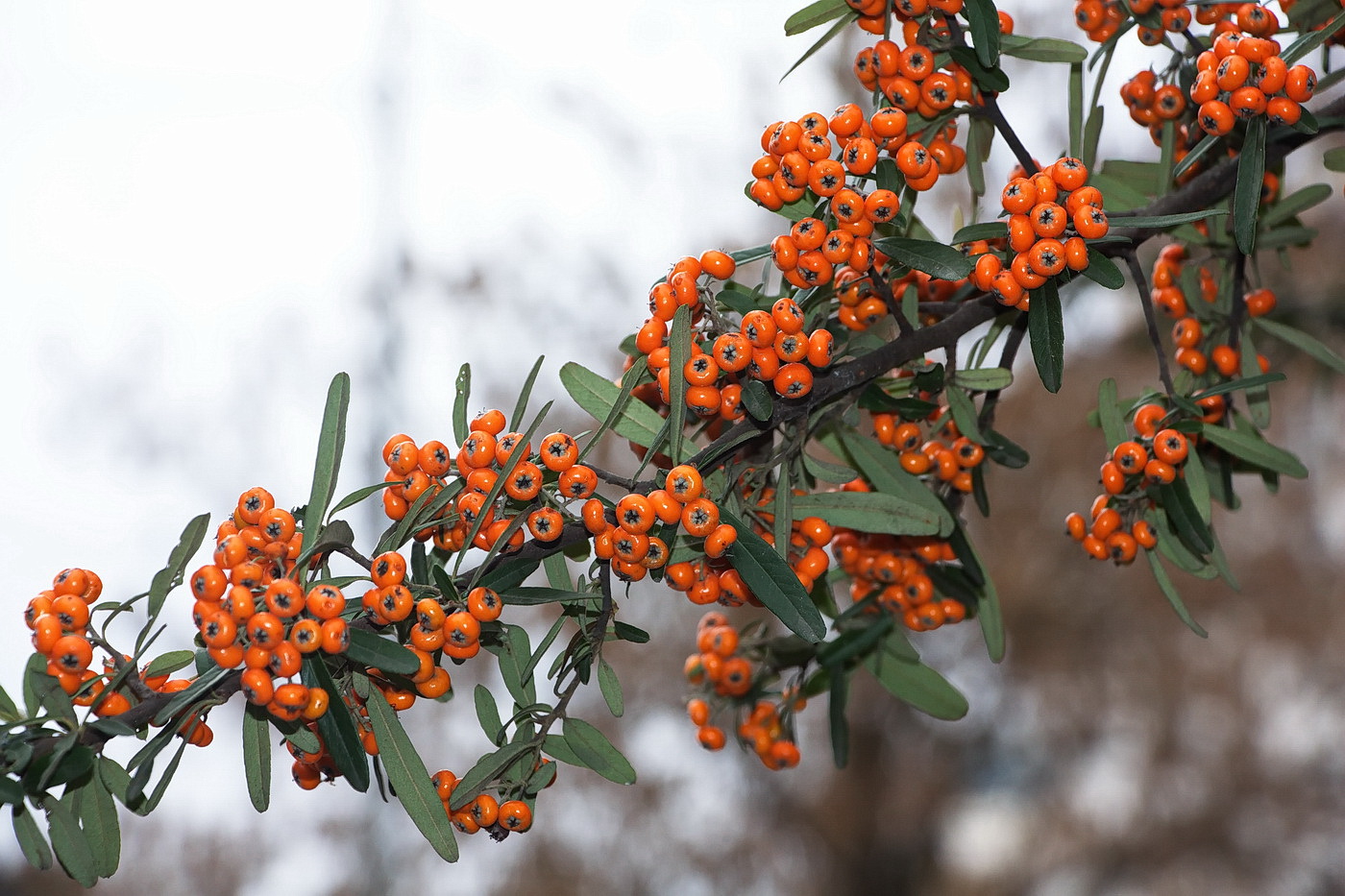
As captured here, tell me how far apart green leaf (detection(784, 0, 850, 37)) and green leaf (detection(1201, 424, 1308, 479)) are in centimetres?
90

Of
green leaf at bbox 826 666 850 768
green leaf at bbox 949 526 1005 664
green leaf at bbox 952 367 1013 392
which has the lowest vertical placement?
green leaf at bbox 826 666 850 768

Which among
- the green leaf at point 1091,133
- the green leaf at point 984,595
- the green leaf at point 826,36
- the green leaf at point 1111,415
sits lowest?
the green leaf at point 984,595

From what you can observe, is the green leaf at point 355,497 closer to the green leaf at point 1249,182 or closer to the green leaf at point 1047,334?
the green leaf at point 1047,334

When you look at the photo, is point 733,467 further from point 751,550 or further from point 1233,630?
point 1233,630

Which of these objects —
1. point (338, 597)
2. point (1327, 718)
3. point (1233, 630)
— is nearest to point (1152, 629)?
point (1233, 630)

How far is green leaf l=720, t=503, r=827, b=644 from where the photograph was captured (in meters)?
1.13

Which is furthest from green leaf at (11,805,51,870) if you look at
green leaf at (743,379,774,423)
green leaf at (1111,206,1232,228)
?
green leaf at (1111,206,1232,228)

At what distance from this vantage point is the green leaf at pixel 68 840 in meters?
1.02

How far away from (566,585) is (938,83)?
85 cm

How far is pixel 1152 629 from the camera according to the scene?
763 cm

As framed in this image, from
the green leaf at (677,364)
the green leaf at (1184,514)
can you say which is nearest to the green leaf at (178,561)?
the green leaf at (677,364)

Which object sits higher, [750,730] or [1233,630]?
[750,730]

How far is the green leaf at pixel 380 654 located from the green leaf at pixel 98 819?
0.31 meters

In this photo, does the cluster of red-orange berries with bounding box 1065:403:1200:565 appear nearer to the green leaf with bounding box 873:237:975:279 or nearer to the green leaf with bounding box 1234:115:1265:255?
the green leaf with bounding box 1234:115:1265:255
